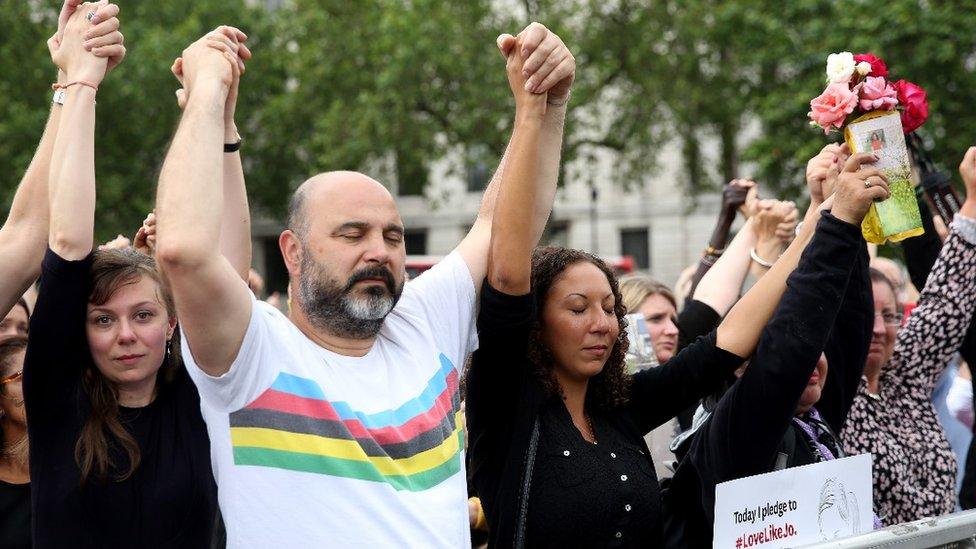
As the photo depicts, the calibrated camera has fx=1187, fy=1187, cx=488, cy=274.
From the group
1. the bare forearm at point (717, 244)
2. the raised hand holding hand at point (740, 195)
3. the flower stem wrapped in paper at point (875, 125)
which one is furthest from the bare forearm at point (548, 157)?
the bare forearm at point (717, 244)

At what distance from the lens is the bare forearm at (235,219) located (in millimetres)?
2627

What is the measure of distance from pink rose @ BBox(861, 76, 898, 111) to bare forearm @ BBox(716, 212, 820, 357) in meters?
0.47

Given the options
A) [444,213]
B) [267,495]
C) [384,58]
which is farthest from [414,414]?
[444,213]

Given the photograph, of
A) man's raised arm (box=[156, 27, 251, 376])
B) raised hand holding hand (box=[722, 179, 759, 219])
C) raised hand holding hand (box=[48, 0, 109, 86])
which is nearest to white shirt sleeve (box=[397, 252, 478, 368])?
man's raised arm (box=[156, 27, 251, 376])

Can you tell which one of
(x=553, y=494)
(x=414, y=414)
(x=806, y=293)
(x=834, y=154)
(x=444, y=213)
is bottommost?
(x=553, y=494)

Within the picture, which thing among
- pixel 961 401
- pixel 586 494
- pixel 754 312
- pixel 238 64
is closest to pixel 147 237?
pixel 238 64

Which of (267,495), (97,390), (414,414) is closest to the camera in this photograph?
(267,495)

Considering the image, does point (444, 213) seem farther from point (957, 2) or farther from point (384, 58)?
point (957, 2)

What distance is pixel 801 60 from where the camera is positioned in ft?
60.7

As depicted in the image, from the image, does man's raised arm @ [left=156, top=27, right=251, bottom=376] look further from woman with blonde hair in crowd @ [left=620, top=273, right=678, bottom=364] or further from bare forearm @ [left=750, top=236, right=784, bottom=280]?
woman with blonde hair in crowd @ [left=620, top=273, right=678, bottom=364]

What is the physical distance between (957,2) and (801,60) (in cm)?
237

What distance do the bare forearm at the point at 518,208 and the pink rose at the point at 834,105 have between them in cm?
104

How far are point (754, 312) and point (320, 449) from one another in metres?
1.28

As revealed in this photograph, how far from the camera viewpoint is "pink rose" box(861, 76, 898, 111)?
10.7 ft
